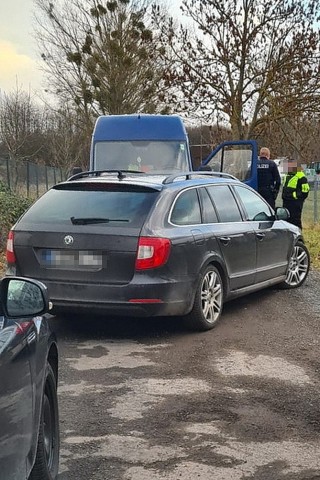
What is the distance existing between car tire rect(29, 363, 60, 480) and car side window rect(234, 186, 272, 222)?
5009mm

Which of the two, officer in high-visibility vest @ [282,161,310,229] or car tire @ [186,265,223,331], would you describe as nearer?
car tire @ [186,265,223,331]

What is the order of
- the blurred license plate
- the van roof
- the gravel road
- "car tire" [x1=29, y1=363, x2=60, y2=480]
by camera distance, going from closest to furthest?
1. "car tire" [x1=29, y1=363, x2=60, y2=480]
2. the gravel road
3. the blurred license plate
4. the van roof

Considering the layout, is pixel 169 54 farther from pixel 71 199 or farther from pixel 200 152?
pixel 71 199

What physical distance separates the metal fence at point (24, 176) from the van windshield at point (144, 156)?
7.02 metres

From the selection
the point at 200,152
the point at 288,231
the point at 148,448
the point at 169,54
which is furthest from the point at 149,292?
the point at 169,54

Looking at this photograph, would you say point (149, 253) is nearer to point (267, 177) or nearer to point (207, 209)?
point (207, 209)

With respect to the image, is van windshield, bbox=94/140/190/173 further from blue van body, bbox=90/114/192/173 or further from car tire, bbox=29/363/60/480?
car tire, bbox=29/363/60/480

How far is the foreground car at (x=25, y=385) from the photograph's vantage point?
8.59ft

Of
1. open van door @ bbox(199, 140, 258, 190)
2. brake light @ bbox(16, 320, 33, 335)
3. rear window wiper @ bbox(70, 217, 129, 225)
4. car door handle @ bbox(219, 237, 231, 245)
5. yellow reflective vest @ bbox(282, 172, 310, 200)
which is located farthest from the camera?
open van door @ bbox(199, 140, 258, 190)

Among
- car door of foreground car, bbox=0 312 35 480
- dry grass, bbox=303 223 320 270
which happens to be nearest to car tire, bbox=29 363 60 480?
car door of foreground car, bbox=0 312 35 480

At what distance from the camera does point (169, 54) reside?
2180cm

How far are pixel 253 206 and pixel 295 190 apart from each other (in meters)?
5.26

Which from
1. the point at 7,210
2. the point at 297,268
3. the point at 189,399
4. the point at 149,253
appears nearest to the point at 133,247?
the point at 149,253

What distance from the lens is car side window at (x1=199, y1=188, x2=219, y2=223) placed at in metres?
7.35
